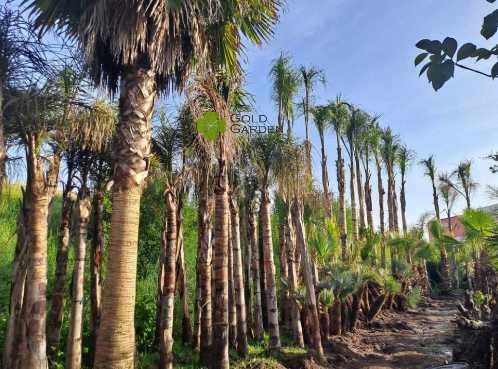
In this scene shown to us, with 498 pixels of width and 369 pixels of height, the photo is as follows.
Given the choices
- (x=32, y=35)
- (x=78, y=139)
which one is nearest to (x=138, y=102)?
(x=32, y=35)

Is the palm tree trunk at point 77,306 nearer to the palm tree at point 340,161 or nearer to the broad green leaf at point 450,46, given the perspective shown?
the broad green leaf at point 450,46

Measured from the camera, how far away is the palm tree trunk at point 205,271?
1085 centimetres

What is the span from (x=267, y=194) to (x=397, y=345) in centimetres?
720

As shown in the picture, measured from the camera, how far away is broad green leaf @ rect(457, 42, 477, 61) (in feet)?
5.50

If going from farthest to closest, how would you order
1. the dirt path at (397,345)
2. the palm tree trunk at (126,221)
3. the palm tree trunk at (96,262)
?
the dirt path at (397,345), the palm tree trunk at (96,262), the palm tree trunk at (126,221)

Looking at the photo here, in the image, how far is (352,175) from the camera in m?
26.6

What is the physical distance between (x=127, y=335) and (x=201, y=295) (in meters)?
6.51

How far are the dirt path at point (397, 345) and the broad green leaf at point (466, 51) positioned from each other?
37.4 ft

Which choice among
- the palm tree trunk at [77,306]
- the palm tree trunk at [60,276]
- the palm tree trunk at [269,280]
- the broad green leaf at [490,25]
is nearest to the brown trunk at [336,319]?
the palm tree trunk at [269,280]

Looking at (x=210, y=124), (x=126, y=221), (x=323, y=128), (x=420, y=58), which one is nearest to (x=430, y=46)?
(x=420, y=58)

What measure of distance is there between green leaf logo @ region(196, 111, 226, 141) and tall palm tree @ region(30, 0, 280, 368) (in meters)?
1.54

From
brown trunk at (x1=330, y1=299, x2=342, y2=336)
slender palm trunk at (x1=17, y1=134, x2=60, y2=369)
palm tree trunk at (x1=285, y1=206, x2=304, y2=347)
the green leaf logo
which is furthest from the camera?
brown trunk at (x1=330, y1=299, x2=342, y2=336)

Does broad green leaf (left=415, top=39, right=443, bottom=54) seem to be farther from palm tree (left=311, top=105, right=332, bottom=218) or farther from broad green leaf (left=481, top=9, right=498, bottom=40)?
palm tree (left=311, top=105, right=332, bottom=218)

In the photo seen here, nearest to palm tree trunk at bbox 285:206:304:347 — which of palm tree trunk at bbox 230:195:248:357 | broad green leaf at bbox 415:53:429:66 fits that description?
palm tree trunk at bbox 230:195:248:357
